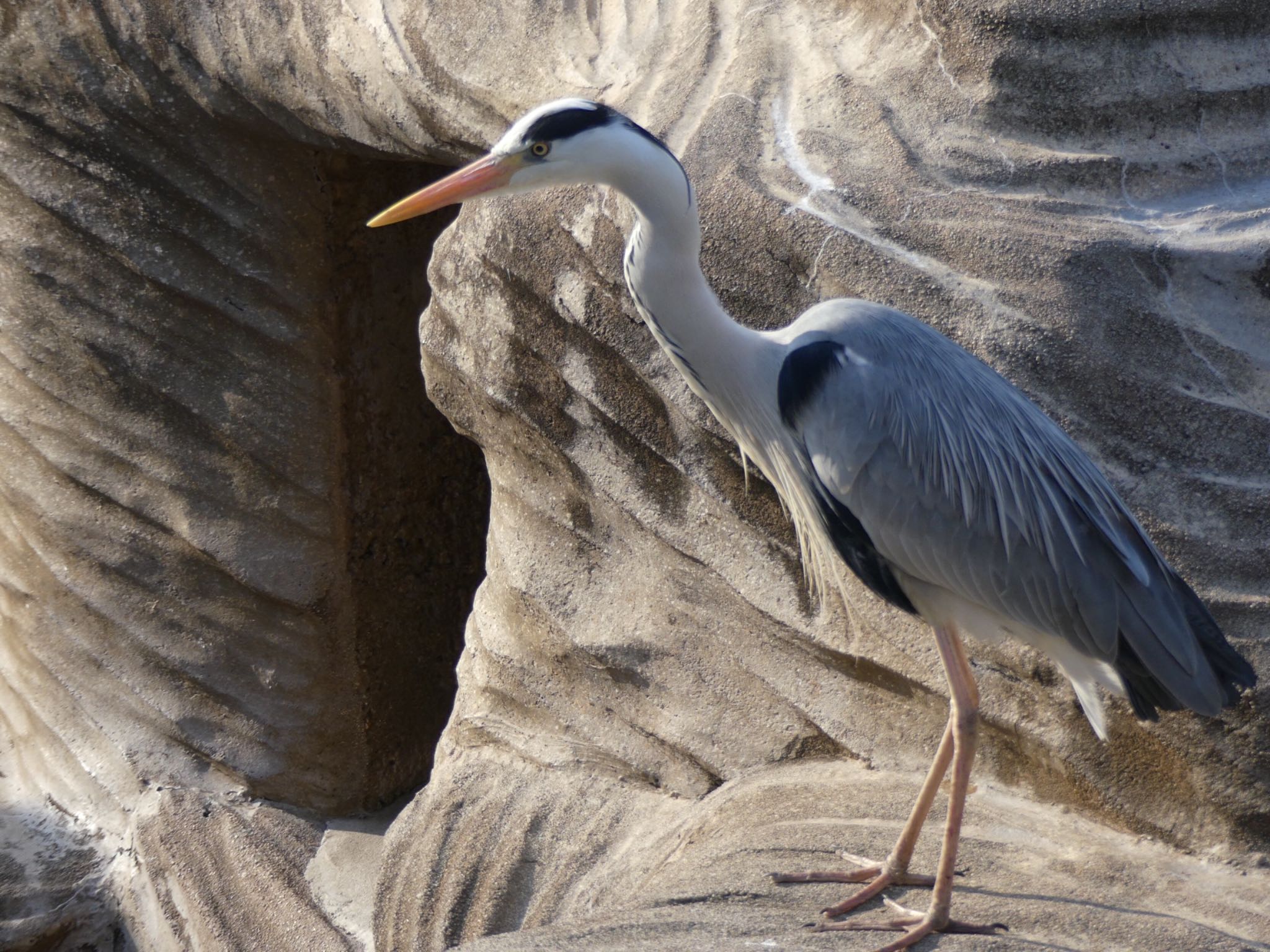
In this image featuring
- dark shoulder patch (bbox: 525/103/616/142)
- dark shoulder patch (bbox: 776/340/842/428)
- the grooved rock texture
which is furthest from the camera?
the grooved rock texture

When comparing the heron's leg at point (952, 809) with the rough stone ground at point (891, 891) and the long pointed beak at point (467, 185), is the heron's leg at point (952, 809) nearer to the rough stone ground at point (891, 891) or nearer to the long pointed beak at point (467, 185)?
the rough stone ground at point (891, 891)

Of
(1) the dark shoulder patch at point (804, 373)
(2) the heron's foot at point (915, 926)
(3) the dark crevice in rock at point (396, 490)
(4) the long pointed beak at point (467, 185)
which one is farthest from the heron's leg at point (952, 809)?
(3) the dark crevice in rock at point (396, 490)

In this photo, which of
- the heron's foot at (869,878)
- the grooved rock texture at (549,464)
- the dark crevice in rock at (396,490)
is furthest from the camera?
the dark crevice in rock at (396,490)

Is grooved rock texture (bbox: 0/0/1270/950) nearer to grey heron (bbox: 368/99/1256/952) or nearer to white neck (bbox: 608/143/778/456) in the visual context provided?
grey heron (bbox: 368/99/1256/952)

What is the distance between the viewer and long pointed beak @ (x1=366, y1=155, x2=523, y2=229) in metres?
1.74

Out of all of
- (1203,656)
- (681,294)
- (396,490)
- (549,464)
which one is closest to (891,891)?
(1203,656)

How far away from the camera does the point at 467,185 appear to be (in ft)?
5.75

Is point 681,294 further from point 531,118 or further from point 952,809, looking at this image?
point 952,809

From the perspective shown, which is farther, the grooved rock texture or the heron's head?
the grooved rock texture

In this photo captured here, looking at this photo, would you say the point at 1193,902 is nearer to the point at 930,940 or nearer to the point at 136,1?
the point at 930,940

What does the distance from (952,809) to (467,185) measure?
109 cm

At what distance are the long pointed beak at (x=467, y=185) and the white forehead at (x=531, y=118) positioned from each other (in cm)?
1

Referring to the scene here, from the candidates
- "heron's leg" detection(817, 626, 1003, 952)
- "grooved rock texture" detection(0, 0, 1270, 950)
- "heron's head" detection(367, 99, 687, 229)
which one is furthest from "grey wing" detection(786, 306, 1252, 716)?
"heron's head" detection(367, 99, 687, 229)

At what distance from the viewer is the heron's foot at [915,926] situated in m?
1.82
